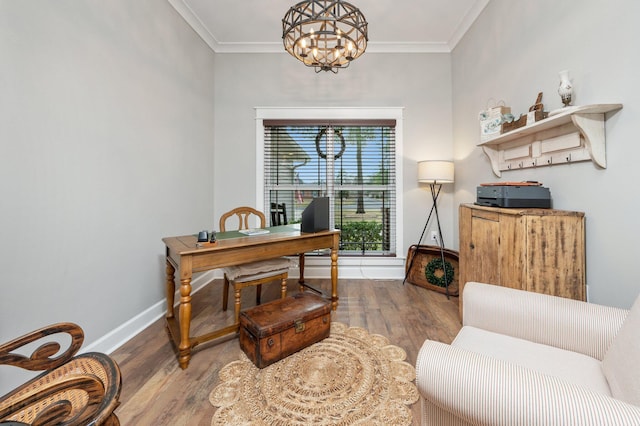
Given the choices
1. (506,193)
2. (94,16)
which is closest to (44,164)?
(94,16)

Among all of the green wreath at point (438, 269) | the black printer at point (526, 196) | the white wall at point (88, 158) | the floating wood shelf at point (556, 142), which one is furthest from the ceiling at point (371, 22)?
the green wreath at point (438, 269)

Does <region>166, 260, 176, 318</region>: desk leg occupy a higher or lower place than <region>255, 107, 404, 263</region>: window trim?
lower

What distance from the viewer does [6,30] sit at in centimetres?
124

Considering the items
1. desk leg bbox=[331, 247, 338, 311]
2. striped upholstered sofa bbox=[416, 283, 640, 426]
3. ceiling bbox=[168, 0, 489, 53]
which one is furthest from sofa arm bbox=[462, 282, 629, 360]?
ceiling bbox=[168, 0, 489, 53]

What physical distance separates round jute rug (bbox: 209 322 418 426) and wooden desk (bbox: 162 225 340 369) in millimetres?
308

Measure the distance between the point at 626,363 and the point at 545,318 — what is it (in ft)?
1.19

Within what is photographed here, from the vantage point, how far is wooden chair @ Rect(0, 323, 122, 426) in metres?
0.61

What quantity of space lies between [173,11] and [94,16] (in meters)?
1.04

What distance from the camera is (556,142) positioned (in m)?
1.70

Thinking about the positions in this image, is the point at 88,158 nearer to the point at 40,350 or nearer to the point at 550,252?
the point at 40,350

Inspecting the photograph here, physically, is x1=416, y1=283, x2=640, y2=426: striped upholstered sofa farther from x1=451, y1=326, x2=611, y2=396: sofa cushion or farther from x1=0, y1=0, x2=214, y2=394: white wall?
x1=0, y1=0, x2=214, y2=394: white wall

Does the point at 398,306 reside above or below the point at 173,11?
below

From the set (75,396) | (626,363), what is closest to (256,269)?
(75,396)

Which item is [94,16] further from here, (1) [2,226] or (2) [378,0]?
(2) [378,0]
